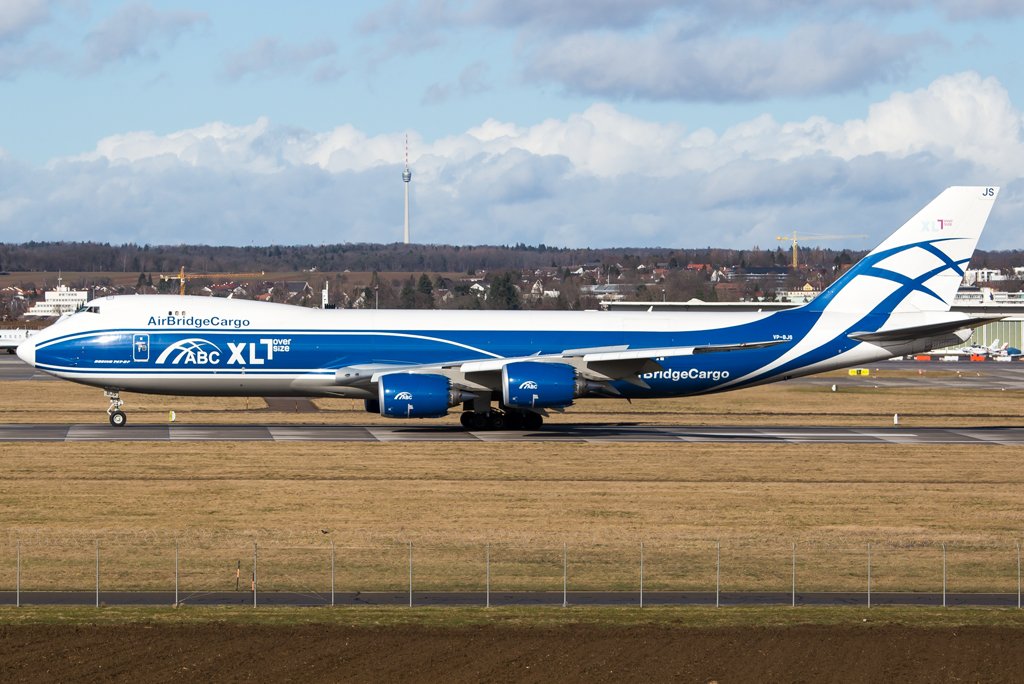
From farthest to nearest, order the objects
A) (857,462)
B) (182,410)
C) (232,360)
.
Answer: (182,410), (232,360), (857,462)

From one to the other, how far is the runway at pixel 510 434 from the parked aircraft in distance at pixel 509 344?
152cm

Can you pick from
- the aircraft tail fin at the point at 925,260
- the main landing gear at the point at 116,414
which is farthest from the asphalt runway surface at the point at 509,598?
the aircraft tail fin at the point at 925,260

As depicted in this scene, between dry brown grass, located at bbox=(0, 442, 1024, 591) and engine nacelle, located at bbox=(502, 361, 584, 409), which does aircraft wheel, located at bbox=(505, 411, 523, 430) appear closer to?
engine nacelle, located at bbox=(502, 361, 584, 409)

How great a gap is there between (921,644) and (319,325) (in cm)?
3583

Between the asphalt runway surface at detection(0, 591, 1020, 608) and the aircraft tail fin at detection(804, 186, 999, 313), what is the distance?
33298 millimetres

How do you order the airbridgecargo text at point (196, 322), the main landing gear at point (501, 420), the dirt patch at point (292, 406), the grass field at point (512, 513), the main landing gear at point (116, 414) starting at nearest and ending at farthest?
the grass field at point (512, 513), the airbridgecargo text at point (196, 322), the main landing gear at point (116, 414), the main landing gear at point (501, 420), the dirt patch at point (292, 406)

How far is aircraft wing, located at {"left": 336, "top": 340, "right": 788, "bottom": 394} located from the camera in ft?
Answer: 184

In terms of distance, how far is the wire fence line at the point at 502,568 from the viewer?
29984 mm

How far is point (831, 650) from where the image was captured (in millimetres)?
25516

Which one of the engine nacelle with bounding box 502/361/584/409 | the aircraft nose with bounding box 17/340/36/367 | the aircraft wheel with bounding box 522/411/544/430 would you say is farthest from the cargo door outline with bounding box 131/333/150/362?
the aircraft wheel with bounding box 522/411/544/430

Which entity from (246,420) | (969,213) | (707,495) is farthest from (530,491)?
(969,213)

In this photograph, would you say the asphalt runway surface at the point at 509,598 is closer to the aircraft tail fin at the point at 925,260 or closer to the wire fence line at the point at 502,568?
the wire fence line at the point at 502,568

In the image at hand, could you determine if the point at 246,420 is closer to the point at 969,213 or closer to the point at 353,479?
the point at 353,479

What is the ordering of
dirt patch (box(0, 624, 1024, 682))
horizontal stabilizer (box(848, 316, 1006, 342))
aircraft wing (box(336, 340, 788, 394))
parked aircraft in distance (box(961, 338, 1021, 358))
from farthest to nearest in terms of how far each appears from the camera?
parked aircraft in distance (box(961, 338, 1021, 358)) < horizontal stabilizer (box(848, 316, 1006, 342)) < aircraft wing (box(336, 340, 788, 394)) < dirt patch (box(0, 624, 1024, 682))
